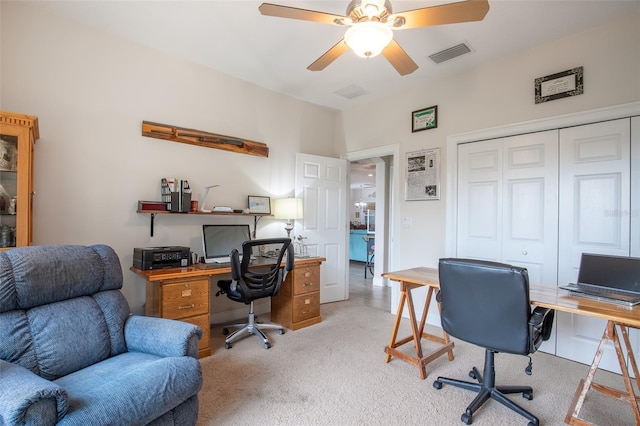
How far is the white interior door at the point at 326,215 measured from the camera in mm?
4215

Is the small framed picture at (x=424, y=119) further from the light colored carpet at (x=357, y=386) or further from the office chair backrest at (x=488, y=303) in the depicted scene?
the light colored carpet at (x=357, y=386)

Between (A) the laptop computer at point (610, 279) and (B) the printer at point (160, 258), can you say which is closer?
(A) the laptop computer at point (610, 279)

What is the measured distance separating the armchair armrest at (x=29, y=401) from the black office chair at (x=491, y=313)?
6.52 ft

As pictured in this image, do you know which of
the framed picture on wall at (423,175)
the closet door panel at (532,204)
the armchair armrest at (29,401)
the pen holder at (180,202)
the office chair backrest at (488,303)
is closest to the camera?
the armchair armrest at (29,401)

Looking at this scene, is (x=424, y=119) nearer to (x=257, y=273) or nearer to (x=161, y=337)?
(x=257, y=273)

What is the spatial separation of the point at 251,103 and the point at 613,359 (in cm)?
426

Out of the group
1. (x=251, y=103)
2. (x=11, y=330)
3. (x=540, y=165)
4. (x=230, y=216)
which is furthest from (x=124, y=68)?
(x=540, y=165)

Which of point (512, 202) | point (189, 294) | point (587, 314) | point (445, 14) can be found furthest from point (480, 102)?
point (189, 294)

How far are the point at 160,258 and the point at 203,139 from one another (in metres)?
1.36

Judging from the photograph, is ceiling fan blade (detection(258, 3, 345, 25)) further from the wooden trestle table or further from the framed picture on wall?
the framed picture on wall

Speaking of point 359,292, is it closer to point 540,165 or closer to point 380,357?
point 380,357

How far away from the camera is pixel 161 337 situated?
1762 mm

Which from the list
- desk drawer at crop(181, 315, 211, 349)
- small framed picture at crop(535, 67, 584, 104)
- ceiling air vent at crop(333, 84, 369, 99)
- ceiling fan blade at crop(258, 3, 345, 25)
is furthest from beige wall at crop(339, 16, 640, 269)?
desk drawer at crop(181, 315, 211, 349)

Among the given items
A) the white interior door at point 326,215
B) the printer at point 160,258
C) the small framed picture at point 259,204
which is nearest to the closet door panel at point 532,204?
the white interior door at point 326,215
